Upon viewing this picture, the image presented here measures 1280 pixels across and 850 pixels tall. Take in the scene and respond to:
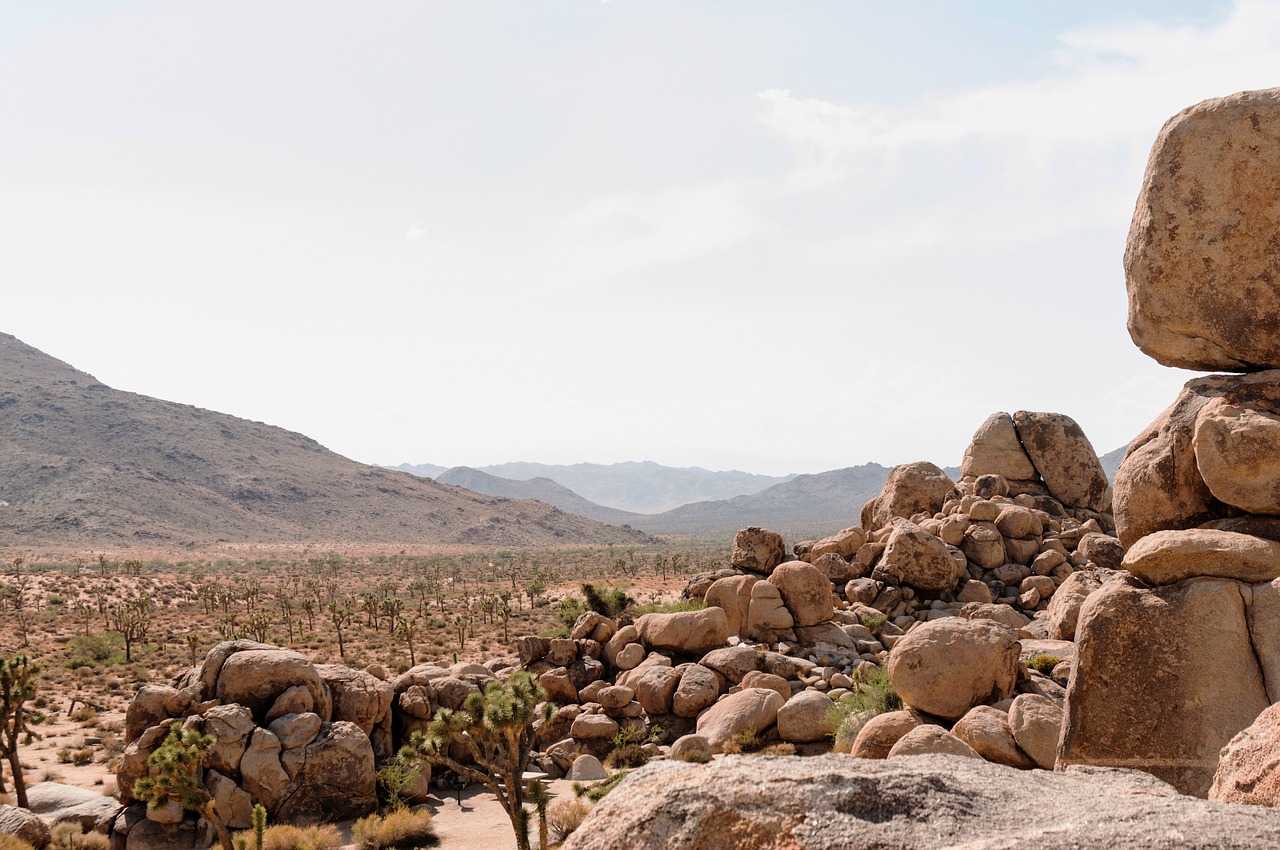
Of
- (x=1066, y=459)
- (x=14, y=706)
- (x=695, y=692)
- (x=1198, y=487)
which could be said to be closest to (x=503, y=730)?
(x=695, y=692)

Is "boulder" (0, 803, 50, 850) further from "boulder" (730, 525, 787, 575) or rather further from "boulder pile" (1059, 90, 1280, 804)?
"boulder pile" (1059, 90, 1280, 804)

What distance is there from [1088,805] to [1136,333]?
25.2 feet

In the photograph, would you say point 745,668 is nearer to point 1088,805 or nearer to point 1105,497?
point 1105,497

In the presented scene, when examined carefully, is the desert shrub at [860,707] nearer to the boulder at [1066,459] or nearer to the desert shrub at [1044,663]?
the desert shrub at [1044,663]

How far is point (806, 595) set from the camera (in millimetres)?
25516

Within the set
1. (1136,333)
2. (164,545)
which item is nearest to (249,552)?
(164,545)

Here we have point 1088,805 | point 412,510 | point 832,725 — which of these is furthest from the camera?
point 412,510

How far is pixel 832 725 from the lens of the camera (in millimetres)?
19781

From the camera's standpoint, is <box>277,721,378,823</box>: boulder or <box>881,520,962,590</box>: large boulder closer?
<box>277,721,378,823</box>: boulder

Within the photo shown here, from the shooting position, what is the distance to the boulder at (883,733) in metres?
14.7

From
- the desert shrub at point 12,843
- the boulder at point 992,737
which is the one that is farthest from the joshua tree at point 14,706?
the boulder at point 992,737

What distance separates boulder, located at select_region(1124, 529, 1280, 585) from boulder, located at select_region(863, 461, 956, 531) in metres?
24.8

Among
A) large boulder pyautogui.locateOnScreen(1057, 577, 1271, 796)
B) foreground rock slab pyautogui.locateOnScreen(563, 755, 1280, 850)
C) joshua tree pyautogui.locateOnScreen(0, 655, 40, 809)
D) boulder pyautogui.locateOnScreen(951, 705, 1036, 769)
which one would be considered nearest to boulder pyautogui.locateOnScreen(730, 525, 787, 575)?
Result: boulder pyautogui.locateOnScreen(951, 705, 1036, 769)

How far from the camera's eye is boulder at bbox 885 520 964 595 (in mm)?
26719
